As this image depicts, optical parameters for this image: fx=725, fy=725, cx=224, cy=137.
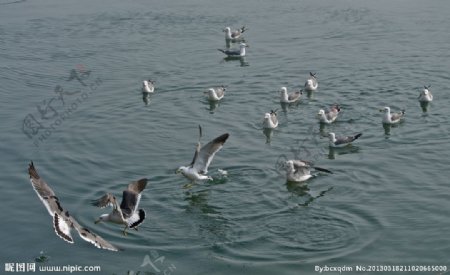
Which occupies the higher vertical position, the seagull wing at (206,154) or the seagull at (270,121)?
the seagull wing at (206,154)

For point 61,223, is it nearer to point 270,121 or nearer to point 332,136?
point 332,136

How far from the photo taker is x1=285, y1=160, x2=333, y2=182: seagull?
2289cm

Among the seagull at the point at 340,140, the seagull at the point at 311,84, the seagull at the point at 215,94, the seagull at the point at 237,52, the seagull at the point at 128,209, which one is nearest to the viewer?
the seagull at the point at 128,209

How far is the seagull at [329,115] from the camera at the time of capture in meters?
27.8

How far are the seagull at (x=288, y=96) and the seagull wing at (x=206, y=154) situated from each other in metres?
9.63

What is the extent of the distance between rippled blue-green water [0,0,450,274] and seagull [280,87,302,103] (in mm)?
382

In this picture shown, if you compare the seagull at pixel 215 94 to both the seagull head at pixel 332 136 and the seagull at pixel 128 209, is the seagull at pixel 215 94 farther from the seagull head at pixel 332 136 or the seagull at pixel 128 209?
the seagull at pixel 128 209

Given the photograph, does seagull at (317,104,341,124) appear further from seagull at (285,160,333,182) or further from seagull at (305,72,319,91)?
seagull at (285,160,333,182)

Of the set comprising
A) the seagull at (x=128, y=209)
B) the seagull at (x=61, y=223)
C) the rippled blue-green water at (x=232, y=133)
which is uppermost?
the seagull at (x=61, y=223)

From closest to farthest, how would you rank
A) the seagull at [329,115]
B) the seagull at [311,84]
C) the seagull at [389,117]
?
the seagull at [389,117] < the seagull at [329,115] < the seagull at [311,84]

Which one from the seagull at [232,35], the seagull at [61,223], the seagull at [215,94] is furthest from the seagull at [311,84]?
the seagull at [61,223]

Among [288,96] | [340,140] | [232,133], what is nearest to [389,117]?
[340,140]

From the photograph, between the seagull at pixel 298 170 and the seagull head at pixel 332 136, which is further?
the seagull head at pixel 332 136

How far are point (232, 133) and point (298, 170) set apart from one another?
4.84m
